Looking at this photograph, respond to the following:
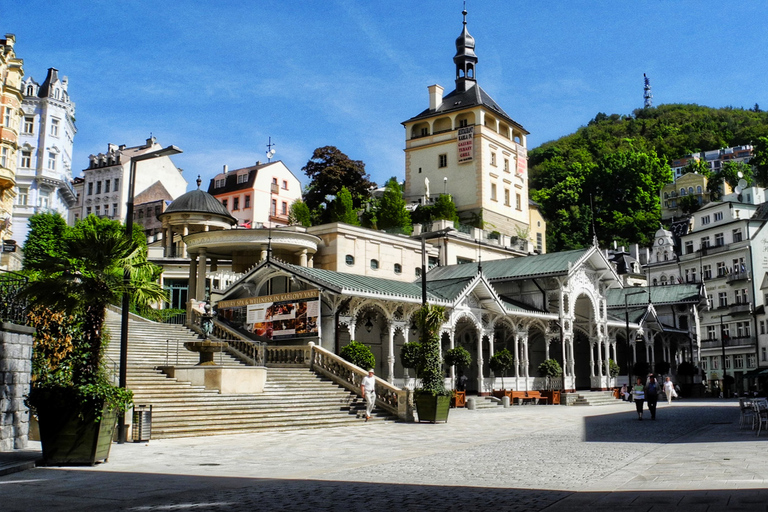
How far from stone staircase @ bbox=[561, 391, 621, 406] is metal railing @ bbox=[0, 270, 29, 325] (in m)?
28.1

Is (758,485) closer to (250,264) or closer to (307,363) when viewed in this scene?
(307,363)

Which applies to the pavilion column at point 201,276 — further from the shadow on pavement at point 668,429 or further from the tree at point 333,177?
the tree at point 333,177

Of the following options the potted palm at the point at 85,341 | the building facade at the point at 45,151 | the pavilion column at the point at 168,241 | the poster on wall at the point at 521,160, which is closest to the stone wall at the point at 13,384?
the potted palm at the point at 85,341

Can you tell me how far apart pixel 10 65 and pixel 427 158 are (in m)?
39.4

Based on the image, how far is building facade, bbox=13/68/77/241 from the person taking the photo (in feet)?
234

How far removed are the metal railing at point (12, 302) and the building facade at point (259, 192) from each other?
69.7m

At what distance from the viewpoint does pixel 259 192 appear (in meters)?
87.6

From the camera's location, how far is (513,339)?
41.4 metres

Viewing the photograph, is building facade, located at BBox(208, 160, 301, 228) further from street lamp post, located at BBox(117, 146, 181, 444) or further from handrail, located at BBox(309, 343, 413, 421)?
street lamp post, located at BBox(117, 146, 181, 444)

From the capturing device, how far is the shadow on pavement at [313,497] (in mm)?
8883

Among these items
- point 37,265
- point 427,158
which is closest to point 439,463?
point 37,265

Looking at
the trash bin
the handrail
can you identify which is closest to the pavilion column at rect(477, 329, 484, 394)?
the handrail

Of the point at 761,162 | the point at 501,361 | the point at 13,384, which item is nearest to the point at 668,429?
the point at 501,361

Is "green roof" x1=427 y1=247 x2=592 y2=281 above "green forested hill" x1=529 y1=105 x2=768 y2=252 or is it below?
below
